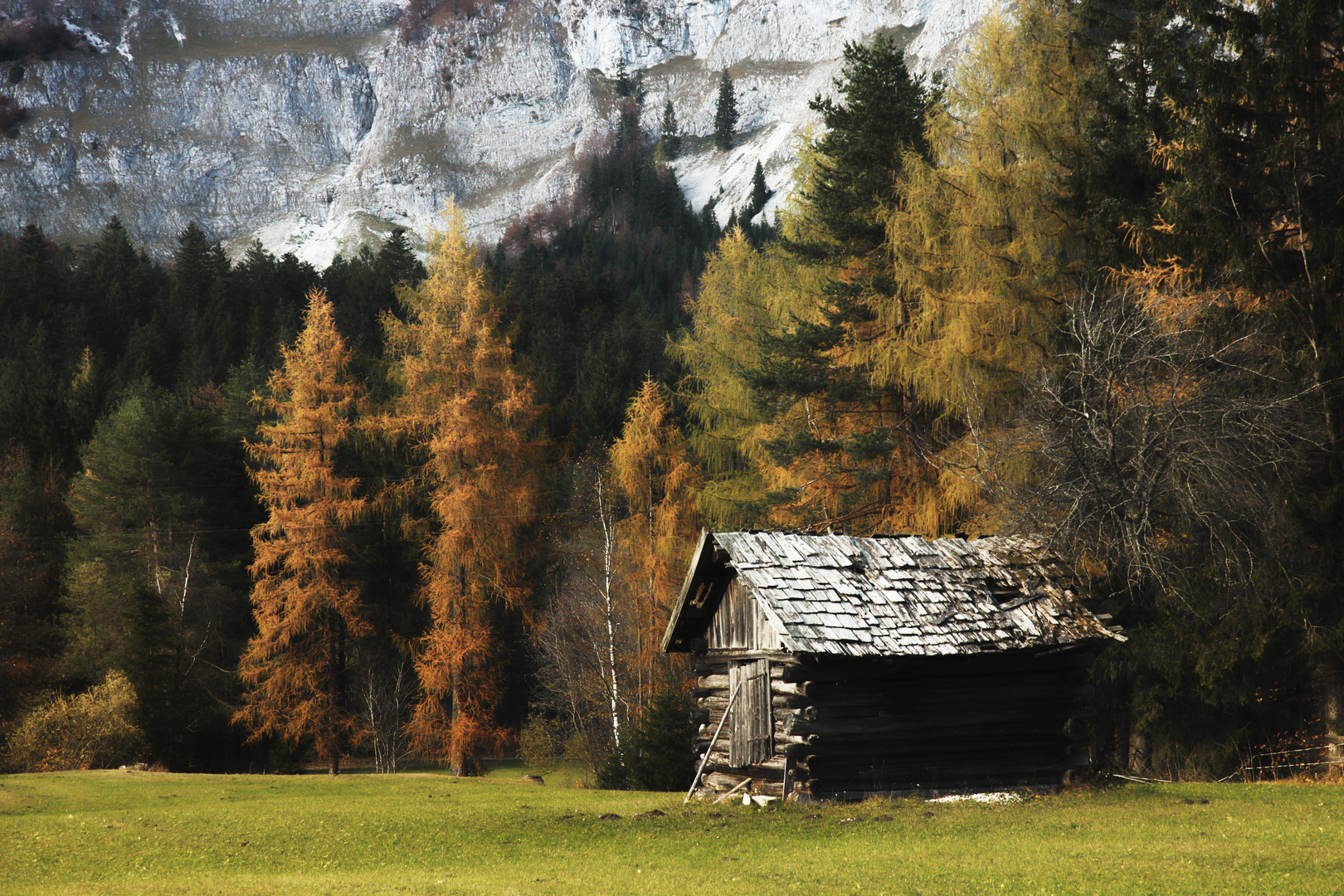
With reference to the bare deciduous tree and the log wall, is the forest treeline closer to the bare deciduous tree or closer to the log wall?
the bare deciduous tree

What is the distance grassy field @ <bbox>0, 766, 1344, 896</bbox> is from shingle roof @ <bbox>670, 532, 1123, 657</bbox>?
8.59 ft

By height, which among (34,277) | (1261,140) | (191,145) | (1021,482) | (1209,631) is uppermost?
(191,145)

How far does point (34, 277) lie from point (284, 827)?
60.7m

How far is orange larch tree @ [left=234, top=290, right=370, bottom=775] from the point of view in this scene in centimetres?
3216

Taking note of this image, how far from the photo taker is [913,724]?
16.6 metres

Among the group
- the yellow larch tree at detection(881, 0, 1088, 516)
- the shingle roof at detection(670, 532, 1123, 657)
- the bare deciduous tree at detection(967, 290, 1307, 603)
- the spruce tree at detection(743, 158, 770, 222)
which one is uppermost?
the spruce tree at detection(743, 158, 770, 222)

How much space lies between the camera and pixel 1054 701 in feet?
58.3

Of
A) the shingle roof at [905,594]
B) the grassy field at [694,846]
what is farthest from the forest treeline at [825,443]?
the grassy field at [694,846]

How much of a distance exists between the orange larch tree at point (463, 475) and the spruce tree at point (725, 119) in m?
130

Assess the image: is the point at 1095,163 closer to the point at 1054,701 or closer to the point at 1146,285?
the point at 1146,285

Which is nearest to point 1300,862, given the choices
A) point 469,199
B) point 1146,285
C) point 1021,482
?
point 1021,482

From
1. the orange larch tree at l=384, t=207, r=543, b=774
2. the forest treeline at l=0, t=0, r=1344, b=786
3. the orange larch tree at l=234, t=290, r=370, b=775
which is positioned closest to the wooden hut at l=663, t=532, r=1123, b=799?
the forest treeline at l=0, t=0, r=1344, b=786

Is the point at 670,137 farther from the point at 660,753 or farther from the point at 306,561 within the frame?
the point at 660,753

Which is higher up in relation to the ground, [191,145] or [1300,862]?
[191,145]
